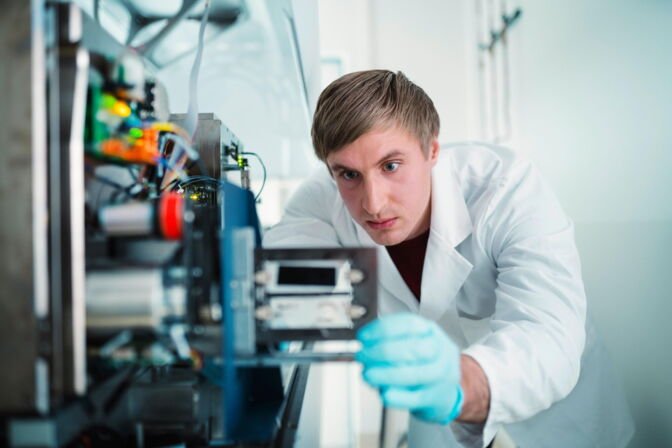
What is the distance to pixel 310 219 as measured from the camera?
1361 mm

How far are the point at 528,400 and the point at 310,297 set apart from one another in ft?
1.51

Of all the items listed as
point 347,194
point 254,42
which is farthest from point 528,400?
point 254,42

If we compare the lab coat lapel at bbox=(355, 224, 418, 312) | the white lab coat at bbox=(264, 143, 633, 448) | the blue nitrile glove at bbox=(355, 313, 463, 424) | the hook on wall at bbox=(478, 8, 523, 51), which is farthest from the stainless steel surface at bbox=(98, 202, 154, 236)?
the hook on wall at bbox=(478, 8, 523, 51)

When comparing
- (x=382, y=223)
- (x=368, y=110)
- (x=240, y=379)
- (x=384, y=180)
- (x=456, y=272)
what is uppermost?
(x=368, y=110)

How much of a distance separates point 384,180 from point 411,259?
13.6 inches

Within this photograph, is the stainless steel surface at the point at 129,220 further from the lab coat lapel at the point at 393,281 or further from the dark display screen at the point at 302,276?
the lab coat lapel at the point at 393,281

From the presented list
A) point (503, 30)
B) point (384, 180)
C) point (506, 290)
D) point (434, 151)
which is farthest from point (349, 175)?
point (503, 30)

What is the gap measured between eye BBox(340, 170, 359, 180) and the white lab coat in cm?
23

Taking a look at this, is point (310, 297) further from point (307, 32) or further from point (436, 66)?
point (436, 66)

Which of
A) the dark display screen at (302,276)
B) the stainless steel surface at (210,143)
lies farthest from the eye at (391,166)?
the dark display screen at (302,276)

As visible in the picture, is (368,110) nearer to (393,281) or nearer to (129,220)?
(393,281)

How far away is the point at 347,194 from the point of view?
3.59 ft

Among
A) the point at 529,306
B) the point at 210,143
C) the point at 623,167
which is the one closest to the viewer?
the point at 529,306

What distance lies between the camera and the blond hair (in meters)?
1.01
